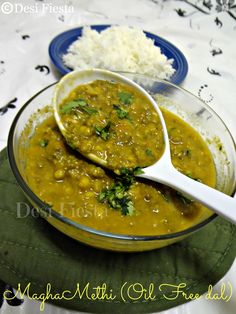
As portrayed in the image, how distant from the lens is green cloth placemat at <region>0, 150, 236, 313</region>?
4.44 feet

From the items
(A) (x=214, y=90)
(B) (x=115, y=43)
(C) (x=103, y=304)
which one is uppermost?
(B) (x=115, y=43)

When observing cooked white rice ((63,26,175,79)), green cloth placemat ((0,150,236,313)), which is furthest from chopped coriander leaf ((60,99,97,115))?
cooked white rice ((63,26,175,79))

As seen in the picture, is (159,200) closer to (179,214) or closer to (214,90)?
(179,214)

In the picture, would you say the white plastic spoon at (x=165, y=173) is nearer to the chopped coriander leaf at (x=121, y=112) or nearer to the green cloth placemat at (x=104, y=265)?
the chopped coriander leaf at (x=121, y=112)

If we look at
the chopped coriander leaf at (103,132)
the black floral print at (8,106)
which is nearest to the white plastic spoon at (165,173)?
the chopped coriander leaf at (103,132)

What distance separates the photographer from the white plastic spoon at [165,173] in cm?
126

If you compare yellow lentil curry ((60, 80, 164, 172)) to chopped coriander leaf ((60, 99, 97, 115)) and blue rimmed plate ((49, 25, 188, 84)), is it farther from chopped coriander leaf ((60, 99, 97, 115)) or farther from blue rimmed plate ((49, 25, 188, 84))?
Result: blue rimmed plate ((49, 25, 188, 84))

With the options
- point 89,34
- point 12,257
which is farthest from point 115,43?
point 12,257

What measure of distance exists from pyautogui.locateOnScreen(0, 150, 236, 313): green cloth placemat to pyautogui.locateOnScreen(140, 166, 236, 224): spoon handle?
32 centimetres

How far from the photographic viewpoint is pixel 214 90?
8.68 feet

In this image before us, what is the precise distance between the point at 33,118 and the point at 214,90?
1520mm

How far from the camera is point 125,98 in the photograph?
5.83ft

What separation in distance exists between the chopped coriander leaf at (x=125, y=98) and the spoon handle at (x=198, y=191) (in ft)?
1.43

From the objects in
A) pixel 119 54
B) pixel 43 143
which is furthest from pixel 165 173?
pixel 119 54
